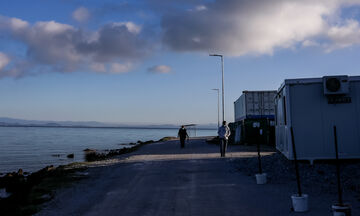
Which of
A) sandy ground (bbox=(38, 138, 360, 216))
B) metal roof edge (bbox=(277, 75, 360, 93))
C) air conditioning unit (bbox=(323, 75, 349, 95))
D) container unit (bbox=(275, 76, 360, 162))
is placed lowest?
sandy ground (bbox=(38, 138, 360, 216))

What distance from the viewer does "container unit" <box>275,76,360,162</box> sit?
12.9 meters

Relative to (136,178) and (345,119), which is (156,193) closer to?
(136,178)

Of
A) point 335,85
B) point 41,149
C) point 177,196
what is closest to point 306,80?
point 335,85

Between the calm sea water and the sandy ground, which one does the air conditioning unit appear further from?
the calm sea water

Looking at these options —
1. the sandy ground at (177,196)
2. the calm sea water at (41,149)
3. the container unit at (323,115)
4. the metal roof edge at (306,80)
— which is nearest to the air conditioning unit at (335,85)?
the container unit at (323,115)

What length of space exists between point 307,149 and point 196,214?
713 cm

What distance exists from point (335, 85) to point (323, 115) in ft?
3.76

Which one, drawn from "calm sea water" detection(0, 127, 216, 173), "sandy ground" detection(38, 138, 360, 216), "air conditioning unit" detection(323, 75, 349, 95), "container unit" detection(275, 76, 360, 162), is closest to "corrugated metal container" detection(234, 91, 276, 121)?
"calm sea water" detection(0, 127, 216, 173)

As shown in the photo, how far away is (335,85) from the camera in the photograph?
501 inches

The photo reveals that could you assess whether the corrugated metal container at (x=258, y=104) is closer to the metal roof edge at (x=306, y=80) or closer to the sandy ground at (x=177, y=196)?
the sandy ground at (x=177, y=196)

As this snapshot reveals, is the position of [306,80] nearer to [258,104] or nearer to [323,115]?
[323,115]

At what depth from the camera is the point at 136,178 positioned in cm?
1242

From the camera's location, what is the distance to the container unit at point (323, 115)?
42.3 feet

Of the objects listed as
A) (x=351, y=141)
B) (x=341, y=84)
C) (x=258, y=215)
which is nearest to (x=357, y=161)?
(x=351, y=141)
